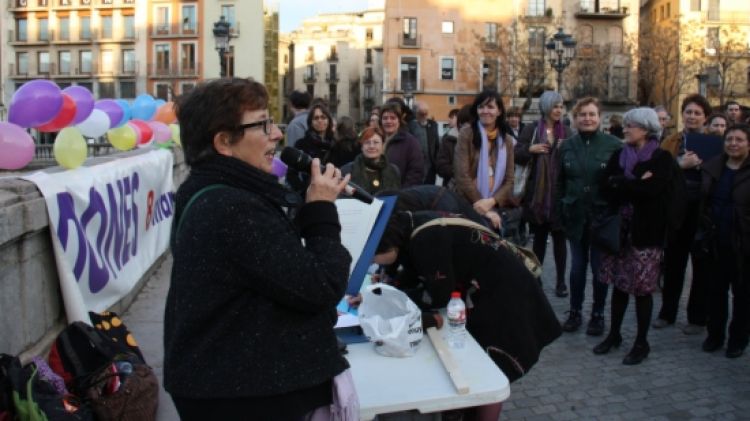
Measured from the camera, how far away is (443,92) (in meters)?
51.5

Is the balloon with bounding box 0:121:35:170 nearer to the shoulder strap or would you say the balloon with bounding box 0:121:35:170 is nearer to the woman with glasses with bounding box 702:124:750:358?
the shoulder strap

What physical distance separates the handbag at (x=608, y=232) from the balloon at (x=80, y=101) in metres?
4.46

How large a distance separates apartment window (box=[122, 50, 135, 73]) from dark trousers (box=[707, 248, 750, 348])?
189 ft

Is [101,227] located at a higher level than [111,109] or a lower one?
lower

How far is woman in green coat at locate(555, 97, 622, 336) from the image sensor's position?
18.5 ft


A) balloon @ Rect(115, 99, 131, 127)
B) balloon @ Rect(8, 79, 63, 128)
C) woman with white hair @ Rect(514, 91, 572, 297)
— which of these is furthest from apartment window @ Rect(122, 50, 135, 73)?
woman with white hair @ Rect(514, 91, 572, 297)

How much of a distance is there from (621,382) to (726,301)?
1.32m

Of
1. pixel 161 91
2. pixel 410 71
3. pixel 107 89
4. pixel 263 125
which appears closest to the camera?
pixel 263 125

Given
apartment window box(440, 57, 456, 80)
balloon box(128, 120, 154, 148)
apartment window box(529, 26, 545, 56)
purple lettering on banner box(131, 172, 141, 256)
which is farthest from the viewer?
apartment window box(440, 57, 456, 80)

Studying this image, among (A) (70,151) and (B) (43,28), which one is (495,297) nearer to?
(A) (70,151)

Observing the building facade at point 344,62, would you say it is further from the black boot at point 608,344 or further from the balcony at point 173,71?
the black boot at point 608,344

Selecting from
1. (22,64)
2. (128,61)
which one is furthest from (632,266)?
(22,64)

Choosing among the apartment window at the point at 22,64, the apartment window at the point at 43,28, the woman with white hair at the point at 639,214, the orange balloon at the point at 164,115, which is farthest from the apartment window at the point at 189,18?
the woman with white hair at the point at 639,214

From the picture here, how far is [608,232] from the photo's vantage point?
5.08 m
